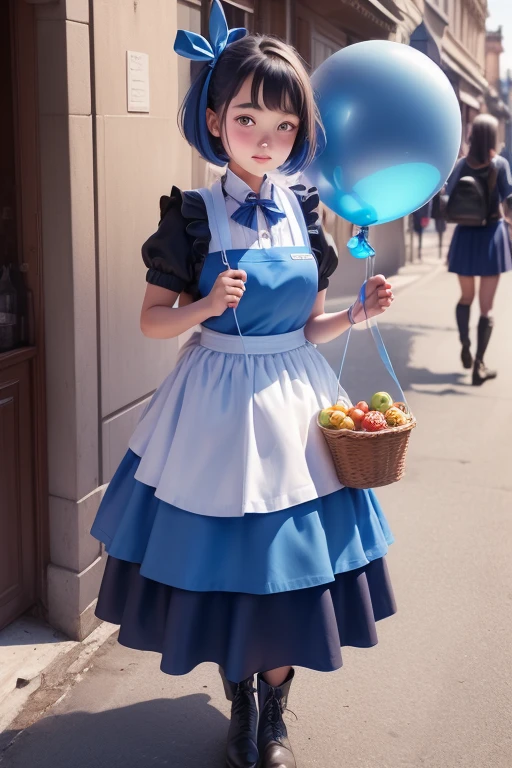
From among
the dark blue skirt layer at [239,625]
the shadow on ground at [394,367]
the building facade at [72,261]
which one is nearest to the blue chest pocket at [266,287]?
the dark blue skirt layer at [239,625]

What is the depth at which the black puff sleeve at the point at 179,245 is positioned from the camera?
2.50m

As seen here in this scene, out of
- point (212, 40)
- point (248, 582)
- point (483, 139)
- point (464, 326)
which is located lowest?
point (248, 582)

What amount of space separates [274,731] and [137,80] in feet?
7.28

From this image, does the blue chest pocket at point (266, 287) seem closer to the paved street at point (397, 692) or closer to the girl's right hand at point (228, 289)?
the girl's right hand at point (228, 289)

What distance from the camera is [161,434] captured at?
2500 millimetres

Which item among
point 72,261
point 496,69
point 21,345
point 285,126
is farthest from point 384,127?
point 496,69

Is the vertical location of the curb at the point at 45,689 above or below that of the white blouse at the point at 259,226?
below

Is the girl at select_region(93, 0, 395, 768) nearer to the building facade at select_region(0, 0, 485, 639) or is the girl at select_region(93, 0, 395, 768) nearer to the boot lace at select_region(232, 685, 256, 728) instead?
the boot lace at select_region(232, 685, 256, 728)

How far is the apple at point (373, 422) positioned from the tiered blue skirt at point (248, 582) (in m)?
0.21

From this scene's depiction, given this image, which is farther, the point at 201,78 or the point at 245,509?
the point at 201,78

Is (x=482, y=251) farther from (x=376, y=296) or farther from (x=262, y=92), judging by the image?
(x=262, y=92)

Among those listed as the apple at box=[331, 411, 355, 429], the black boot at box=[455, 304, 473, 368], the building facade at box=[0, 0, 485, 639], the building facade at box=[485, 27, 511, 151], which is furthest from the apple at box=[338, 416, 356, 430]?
the building facade at box=[485, 27, 511, 151]

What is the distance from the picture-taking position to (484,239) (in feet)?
23.5

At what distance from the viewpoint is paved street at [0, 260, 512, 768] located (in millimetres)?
2783
